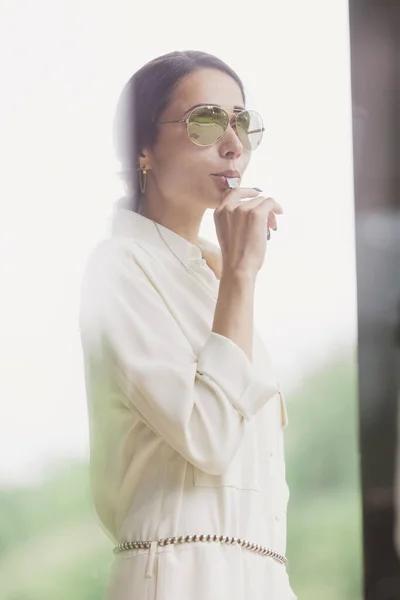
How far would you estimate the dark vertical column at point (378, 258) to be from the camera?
1.74 meters

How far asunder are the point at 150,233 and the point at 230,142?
19cm

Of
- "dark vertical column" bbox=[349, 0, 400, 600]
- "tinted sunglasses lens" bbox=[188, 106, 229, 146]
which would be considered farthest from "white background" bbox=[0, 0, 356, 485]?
"dark vertical column" bbox=[349, 0, 400, 600]

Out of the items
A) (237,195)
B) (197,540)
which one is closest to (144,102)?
(237,195)

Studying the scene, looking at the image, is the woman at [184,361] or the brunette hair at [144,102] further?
the brunette hair at [144,102]

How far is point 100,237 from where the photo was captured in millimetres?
1366

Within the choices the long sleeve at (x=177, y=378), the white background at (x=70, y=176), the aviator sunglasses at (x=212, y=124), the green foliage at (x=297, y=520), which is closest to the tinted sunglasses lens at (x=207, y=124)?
the aviator sunglasses at (x=212, y=124)

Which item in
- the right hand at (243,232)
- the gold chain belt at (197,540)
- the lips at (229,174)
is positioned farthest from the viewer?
the lips at (229,174)

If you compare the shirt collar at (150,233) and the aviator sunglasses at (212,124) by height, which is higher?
the aviator sunglasses at (212,124)

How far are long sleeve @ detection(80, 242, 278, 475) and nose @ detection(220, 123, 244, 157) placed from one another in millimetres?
254

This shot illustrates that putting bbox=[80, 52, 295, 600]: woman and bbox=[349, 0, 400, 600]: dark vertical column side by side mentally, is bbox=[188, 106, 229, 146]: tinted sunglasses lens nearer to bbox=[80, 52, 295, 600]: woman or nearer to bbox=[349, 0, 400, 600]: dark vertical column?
bbox=[80, 52, 295, 600]: woman

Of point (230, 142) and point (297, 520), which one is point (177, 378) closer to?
point (230, 142)

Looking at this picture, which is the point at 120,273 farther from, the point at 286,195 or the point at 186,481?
the point at 286,195

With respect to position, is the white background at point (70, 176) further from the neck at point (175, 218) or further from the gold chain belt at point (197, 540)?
the gold chain belt at point (197, 540)

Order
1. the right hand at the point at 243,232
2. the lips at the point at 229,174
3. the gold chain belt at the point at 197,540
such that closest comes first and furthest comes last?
the gold chain belt at the point at 197,540 → the right hand at the point at 243,232 → the lips at the point at 229,174
